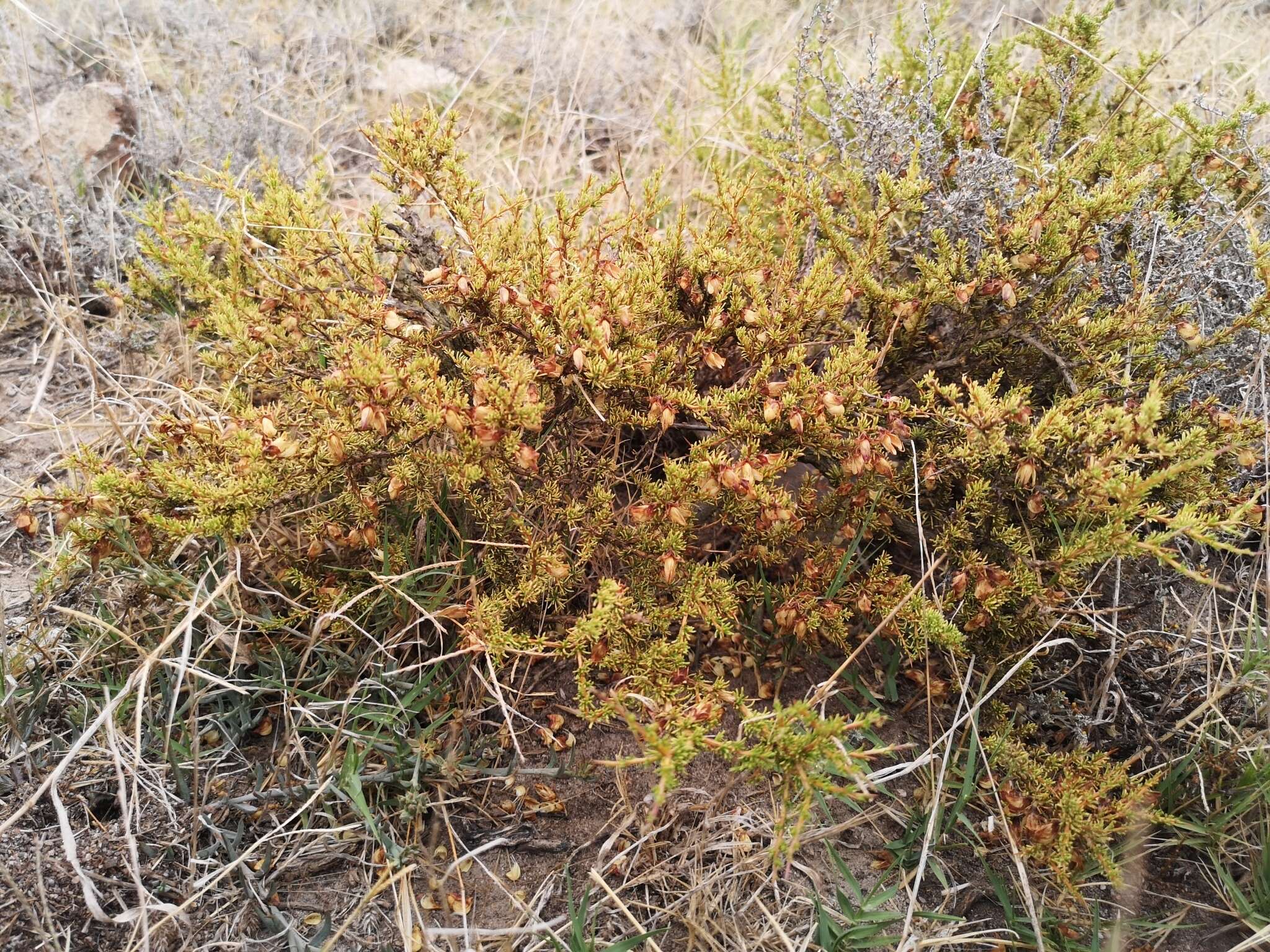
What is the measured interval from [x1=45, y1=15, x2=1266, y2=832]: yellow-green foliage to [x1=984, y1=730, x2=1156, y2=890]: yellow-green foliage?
Answer: 26cm

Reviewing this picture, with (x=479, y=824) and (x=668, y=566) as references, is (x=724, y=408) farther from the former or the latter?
(x=479, y=824)

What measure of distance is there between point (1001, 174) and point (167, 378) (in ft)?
8.01

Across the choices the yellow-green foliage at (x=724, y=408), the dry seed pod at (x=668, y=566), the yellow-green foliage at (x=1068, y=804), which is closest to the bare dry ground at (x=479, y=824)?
the yellow-green foliage at (x=1068, y=804)

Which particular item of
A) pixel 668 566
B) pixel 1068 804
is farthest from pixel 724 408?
pixel 1068 804

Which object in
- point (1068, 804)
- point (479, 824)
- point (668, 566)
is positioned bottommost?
point (479, 824)

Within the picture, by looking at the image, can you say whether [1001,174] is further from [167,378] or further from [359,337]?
[167,378]

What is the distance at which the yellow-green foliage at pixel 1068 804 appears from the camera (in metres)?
1.60

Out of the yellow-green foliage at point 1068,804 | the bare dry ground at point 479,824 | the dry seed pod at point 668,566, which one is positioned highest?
the dry seed pod at point 668,566

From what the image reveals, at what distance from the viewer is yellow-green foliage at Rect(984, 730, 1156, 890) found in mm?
1604

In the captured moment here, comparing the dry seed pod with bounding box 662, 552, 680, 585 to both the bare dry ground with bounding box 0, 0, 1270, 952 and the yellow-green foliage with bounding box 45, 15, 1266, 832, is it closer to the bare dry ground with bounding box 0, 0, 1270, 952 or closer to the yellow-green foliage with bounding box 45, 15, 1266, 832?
the yellow-green foliage with bounding box 45, 15, 1266, 832

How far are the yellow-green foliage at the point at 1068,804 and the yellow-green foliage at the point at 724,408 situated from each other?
257mm

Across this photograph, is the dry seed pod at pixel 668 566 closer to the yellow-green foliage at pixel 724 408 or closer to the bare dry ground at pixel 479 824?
the yellow-green foliage at pixel 724 408

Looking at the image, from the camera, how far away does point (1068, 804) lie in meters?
1.61

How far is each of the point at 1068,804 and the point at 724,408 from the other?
1011 millimetres
